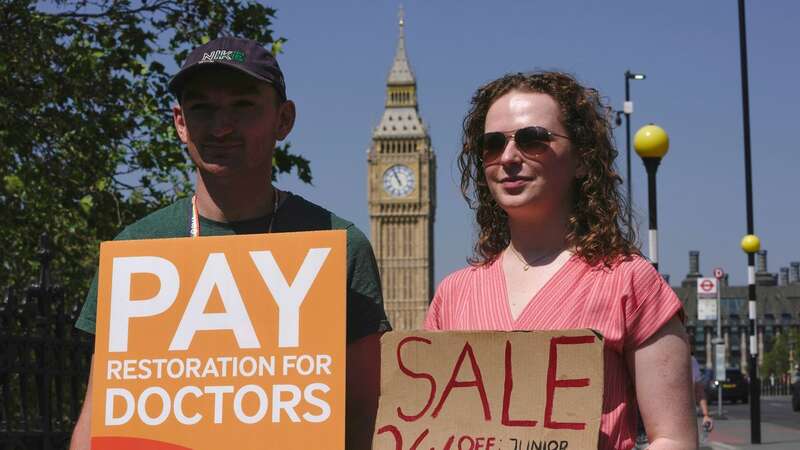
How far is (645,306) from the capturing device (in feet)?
8.29

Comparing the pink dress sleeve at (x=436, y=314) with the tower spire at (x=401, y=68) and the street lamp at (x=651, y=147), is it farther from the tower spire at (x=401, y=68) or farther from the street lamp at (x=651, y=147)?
the tower spire at (x=401, y=68)

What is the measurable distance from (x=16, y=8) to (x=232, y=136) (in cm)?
Answer: 821

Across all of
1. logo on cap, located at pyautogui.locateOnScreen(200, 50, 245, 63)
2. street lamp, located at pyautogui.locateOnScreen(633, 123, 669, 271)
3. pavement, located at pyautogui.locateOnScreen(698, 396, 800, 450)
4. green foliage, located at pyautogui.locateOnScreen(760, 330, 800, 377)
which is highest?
street lamp, located at pyautogui.locateOnScreen(633, 123, 669, 271)

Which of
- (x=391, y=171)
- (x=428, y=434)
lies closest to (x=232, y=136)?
Result: (x=428, y=434)

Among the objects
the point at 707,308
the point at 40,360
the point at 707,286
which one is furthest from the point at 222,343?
the point at 707,308

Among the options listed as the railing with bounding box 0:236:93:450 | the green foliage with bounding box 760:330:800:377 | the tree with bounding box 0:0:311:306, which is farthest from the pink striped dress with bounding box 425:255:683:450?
the green foliage with bounding box 760:330:800:377

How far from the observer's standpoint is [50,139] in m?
10.9

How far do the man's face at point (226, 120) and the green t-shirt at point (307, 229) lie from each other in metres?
0.14

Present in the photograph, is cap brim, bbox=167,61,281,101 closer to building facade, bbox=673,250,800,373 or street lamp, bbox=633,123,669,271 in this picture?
street lamp, bbox=633,123,669,271

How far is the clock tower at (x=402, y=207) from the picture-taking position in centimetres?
12850

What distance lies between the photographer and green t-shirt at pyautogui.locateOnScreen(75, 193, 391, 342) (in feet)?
8.96

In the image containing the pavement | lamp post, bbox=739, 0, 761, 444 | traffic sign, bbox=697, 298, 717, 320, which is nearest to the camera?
the pavement

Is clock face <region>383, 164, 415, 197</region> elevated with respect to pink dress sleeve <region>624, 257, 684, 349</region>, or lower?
elevated

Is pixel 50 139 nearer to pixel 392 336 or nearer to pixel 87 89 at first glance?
pixel 87 89
